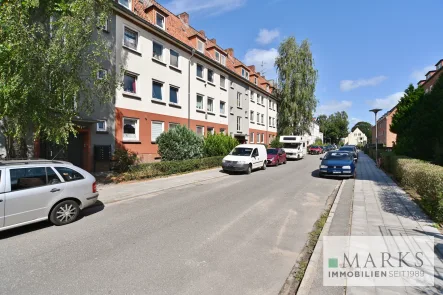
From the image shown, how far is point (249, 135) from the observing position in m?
32.1

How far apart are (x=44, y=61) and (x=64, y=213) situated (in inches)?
178

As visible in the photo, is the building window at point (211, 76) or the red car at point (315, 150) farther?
the red car at point (315, 150)

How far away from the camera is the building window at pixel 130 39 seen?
15623 mm

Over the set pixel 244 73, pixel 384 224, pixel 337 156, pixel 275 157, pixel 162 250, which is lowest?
pixel 162 250

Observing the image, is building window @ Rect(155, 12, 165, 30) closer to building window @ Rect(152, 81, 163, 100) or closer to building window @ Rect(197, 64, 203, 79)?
building window @ Rect(152, 81, 163, 100)

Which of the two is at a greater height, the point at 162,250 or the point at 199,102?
the point at 199,102

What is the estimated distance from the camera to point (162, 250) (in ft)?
14.5

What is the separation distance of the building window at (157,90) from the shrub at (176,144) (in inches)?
163

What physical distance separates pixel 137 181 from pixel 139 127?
18.6 feet

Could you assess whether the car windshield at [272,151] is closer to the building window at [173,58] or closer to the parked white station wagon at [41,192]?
the building window at [173,58]

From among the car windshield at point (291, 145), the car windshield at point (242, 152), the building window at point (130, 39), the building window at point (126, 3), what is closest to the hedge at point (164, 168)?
the car windshield at point (242, 152)

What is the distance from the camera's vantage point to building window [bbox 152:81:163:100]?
58.0 feet

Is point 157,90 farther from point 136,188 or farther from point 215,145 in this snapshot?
point 136,188

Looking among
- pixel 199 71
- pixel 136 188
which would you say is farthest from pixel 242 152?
pixel 199 71
